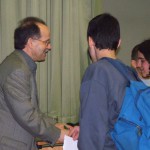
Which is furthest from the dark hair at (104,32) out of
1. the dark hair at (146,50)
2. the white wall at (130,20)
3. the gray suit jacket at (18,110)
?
the white wall at (130,20)

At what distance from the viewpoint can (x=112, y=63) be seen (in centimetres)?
124

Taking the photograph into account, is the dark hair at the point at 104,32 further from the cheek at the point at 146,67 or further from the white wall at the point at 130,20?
the white wall at the point at 130,20

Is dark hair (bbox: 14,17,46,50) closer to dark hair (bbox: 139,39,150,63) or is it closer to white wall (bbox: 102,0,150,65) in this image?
dark hair (bbox: 139,39,150,63)

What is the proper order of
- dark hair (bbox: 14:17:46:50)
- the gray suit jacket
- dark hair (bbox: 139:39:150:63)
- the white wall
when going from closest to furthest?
the gray suit jacket < dark hair (bbox: 14:17:46:50) < dark hair (bbox: 139:39:150:63) < the white wall

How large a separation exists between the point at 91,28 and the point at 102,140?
508mm

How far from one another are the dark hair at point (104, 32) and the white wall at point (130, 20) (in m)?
1.68

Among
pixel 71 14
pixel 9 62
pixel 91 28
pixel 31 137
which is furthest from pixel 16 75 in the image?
pixel 71 14

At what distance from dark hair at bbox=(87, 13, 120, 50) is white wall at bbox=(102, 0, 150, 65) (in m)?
1.68

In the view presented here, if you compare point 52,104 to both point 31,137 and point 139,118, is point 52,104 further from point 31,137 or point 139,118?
point 139,118

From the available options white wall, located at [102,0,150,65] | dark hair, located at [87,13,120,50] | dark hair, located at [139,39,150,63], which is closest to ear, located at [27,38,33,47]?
dark hair, located at [87,13,120,50]

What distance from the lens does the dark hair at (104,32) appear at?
1265mm

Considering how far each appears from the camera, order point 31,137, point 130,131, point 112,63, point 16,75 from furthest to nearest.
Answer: point 31,137
point 16,75
point 112,63
point 130,131

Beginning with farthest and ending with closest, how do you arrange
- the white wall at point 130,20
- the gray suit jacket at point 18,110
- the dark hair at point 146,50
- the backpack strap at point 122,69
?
the white wall at point 130,20, the dark hair at point 146,50, the gray suit jacket at point 18,110, the backpack strap at point 122,69

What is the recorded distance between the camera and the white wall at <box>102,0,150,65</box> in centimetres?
294
